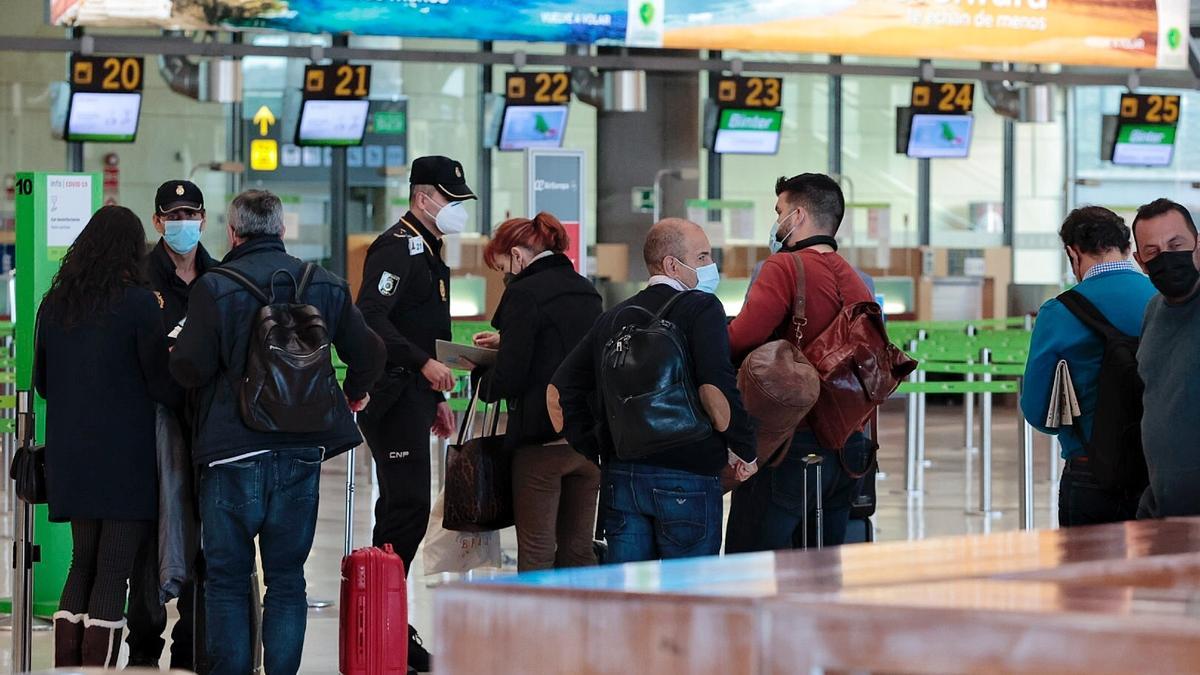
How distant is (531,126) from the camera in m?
15.1

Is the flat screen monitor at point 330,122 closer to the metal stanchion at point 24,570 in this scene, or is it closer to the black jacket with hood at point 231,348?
the metal stanchion at point 24,570

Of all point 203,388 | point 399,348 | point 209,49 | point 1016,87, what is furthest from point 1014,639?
point 1016,87

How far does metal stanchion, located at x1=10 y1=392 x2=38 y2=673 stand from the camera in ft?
16.3

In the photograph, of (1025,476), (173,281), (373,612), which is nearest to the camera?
(373,612)

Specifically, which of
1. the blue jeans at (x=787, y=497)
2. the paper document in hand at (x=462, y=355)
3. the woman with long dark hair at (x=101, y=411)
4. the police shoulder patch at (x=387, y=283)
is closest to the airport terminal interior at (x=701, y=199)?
the police shoulder patch at (x=387, y=283)

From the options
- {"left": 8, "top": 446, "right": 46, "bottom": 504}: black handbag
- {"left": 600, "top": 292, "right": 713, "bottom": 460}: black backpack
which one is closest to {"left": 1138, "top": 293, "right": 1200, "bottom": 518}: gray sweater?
{"left": 600, "top": 292, "right": 713, "bottom": 460}: black backpack

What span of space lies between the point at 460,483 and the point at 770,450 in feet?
3.51

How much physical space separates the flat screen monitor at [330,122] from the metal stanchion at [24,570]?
374 inches

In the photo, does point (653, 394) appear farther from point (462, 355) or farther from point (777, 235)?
point (462, 355)

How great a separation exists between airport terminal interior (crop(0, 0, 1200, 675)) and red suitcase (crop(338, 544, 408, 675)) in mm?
49

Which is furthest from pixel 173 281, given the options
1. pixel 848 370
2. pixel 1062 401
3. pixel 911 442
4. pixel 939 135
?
pixel 939 135

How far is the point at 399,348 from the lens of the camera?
5043 millimetres

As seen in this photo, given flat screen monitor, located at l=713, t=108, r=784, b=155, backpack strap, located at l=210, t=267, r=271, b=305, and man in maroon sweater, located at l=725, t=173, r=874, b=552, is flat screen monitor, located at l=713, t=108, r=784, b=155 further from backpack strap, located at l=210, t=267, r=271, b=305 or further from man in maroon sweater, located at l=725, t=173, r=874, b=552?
backpack strap, located at l=210, t=267, r=271, b=305

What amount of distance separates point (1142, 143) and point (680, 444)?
13938 mm
